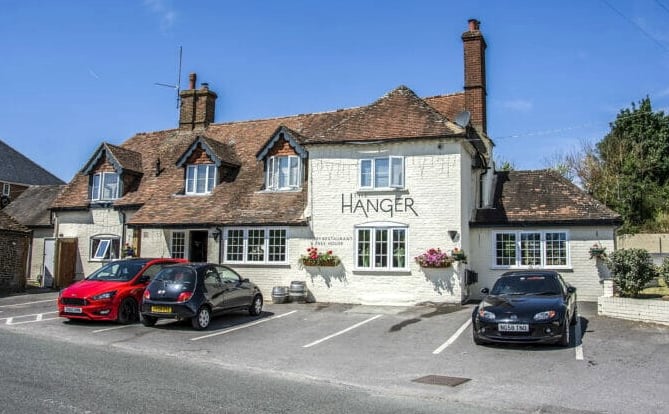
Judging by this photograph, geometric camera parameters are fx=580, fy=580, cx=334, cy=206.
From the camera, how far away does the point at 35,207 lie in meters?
32.2

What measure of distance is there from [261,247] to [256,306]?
14.7 feet

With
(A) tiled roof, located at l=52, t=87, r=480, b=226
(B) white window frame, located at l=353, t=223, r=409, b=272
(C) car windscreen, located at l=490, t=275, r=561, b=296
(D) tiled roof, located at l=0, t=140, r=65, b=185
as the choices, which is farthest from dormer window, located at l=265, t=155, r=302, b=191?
(D) tiled roof, located at l=0, t=140, r=65, b=185

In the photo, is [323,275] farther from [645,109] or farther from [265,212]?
[645,109]

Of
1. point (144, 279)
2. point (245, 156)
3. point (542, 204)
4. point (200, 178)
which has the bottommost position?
point (144, 279)

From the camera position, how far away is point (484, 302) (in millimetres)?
12797

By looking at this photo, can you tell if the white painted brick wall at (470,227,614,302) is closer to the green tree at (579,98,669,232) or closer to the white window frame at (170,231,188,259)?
the white window frame at (170,231,188,259)

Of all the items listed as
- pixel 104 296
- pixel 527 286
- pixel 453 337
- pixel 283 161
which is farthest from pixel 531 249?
pixel 104 296

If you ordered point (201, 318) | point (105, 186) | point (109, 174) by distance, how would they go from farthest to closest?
1. point (109, 174)
2. point (105, 186)
3. point (201, 318)

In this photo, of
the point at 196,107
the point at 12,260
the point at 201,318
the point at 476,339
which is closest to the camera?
the point at 476,339

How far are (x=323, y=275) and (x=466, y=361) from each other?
9712 mm

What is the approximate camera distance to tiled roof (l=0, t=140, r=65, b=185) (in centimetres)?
4581

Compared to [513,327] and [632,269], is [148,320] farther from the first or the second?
[632,269]

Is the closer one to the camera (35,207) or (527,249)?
(527,249)

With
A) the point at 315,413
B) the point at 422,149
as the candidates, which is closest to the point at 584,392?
the point at 315,413
